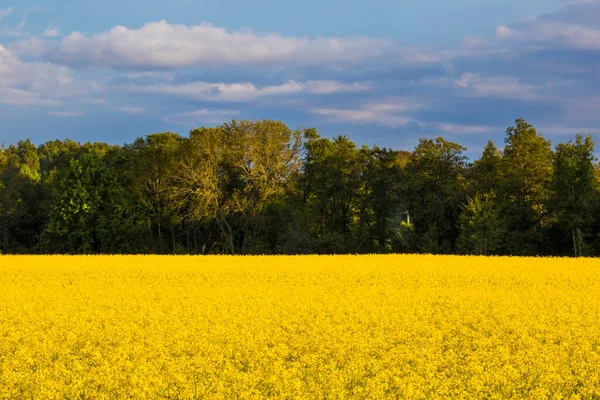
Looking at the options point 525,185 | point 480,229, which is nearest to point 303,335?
point 480,229

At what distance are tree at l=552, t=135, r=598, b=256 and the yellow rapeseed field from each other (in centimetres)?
2266

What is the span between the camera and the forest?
55.8m

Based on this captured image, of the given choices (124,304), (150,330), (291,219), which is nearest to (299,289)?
(124,304)

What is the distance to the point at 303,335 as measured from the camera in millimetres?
16891

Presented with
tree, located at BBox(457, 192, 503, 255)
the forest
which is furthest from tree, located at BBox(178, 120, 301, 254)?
tree, located at BBox(457, 192, 503, 255)

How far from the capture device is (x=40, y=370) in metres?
13.8

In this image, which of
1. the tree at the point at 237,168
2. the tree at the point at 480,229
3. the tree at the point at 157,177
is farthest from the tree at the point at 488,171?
the tree at the point at 157,177

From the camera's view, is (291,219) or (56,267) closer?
(56,267)

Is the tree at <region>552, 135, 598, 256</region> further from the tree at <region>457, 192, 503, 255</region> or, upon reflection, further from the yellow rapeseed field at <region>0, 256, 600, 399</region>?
the yellow rapeseed field at <region>0, 256, 600, 399</region>

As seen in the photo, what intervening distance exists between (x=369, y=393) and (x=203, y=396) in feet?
11.1

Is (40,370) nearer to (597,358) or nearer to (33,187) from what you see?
(597,358)

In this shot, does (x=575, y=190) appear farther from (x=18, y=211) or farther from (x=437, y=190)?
(x=18, y=211)

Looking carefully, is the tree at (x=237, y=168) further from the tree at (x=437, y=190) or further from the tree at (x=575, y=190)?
the tree at (x=575, y=190)

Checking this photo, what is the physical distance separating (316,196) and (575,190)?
25.1 metres
